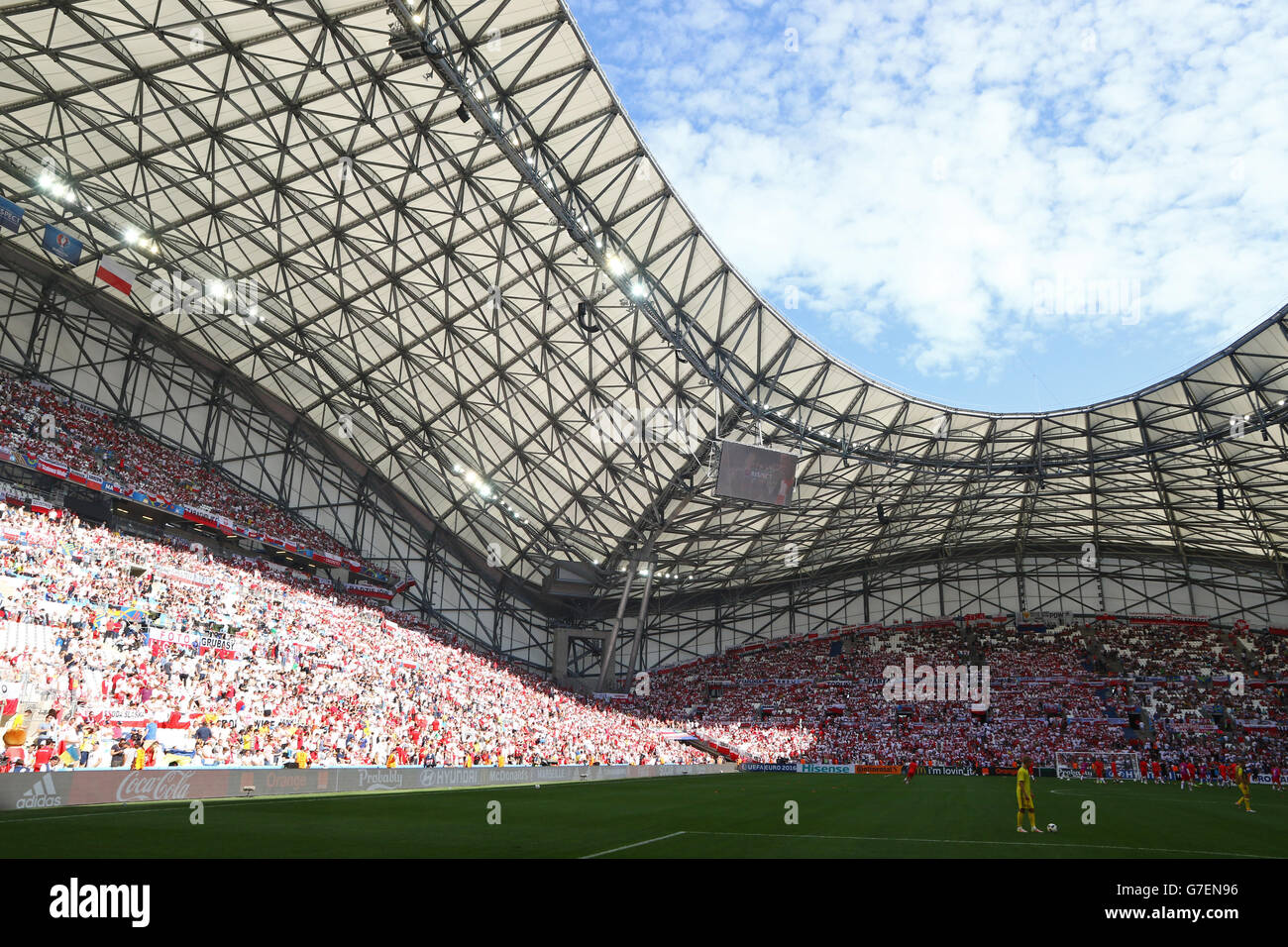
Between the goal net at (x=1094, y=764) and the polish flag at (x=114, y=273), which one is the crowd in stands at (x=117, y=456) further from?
the goal net at (x=1094, y=764)

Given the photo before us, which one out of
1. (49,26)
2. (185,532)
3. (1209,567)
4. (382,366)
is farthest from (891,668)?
(49,26)

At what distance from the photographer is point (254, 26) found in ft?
83.0

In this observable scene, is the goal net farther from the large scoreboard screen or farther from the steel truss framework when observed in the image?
the large scoreboard screen

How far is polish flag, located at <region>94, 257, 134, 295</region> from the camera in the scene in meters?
34.0

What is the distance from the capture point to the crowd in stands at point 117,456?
34531 millimetres

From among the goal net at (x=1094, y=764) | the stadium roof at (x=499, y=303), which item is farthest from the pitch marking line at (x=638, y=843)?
the goal net at (x=1094, y=764)

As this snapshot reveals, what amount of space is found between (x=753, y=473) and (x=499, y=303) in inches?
574

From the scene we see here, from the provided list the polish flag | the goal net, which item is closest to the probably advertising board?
the polish flag

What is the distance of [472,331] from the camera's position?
39.8 m

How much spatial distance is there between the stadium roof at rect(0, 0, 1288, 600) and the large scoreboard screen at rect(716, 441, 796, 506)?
2.34m
